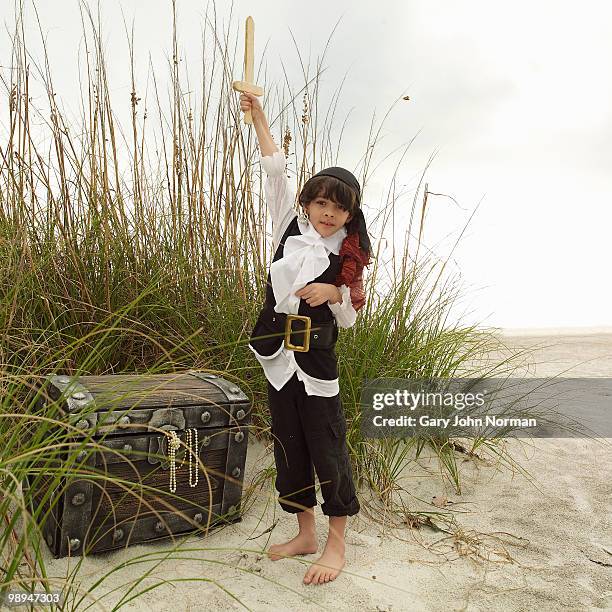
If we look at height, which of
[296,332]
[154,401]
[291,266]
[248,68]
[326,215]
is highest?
[248,68]

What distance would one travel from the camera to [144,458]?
2.32 meters

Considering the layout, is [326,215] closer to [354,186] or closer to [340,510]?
[354,186]

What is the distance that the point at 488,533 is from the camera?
2758mm

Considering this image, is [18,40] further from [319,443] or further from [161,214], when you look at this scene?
[319,443]

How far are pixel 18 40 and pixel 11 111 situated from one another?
0.37 m

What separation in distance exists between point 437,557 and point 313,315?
1.01 m

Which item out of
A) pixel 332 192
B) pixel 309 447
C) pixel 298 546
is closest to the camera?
pixel 332 192

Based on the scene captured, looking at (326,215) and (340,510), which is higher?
(326,215)

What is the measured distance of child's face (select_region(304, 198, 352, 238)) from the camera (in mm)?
→ 2244

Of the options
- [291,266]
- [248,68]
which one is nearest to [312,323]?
[291,266]

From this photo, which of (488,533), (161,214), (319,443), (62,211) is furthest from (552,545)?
(62,211)

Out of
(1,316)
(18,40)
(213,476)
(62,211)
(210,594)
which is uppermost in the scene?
(18,40)

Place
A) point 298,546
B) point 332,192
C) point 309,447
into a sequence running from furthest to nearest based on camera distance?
1. point 298,546
2. point 309,447
3. point 332,192

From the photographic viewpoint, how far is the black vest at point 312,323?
7.43 feet
